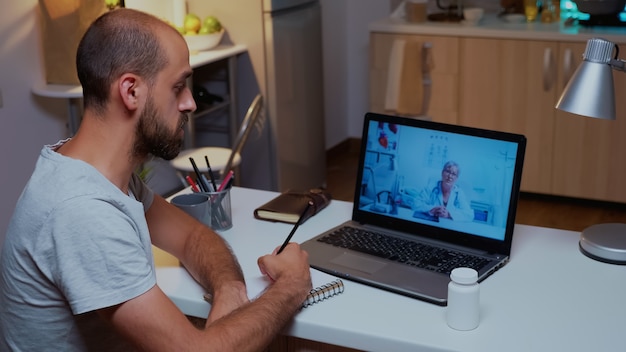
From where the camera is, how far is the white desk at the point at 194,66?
10.9 ft

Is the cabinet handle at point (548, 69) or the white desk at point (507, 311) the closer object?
the white desk at point (507, 311)

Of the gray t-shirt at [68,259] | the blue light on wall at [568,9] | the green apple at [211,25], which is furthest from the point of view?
the blue light on wall at [568,9]

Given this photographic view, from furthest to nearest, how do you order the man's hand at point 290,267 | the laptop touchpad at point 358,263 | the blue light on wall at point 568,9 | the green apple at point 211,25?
the blue light on wall at point 568,9 → the green apple at point 211,25 → the laptop touchpad at point 358,263 → the man's hand at point 290,267

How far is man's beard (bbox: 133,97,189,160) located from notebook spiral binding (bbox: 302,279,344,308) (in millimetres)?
367

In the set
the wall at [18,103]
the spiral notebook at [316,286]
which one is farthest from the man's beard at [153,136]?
the wall at [18,103]

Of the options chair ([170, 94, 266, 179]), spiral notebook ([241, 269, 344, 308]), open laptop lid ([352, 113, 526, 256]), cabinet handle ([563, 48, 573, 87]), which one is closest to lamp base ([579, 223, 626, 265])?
open laptop lid ([352, 113, 526, 256])

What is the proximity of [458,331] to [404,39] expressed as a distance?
3022 millimetres

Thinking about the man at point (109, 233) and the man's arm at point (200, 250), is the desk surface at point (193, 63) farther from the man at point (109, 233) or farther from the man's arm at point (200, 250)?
the man at point (109, 233)

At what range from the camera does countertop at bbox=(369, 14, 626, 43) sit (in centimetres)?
402

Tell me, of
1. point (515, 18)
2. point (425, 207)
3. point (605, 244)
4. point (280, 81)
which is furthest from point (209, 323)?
point (515, 18)

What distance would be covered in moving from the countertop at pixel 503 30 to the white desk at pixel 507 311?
2324 mm

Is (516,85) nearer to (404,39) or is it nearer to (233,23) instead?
(404,39)

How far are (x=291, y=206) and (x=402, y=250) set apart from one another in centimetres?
37

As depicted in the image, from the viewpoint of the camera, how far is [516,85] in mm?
4227
